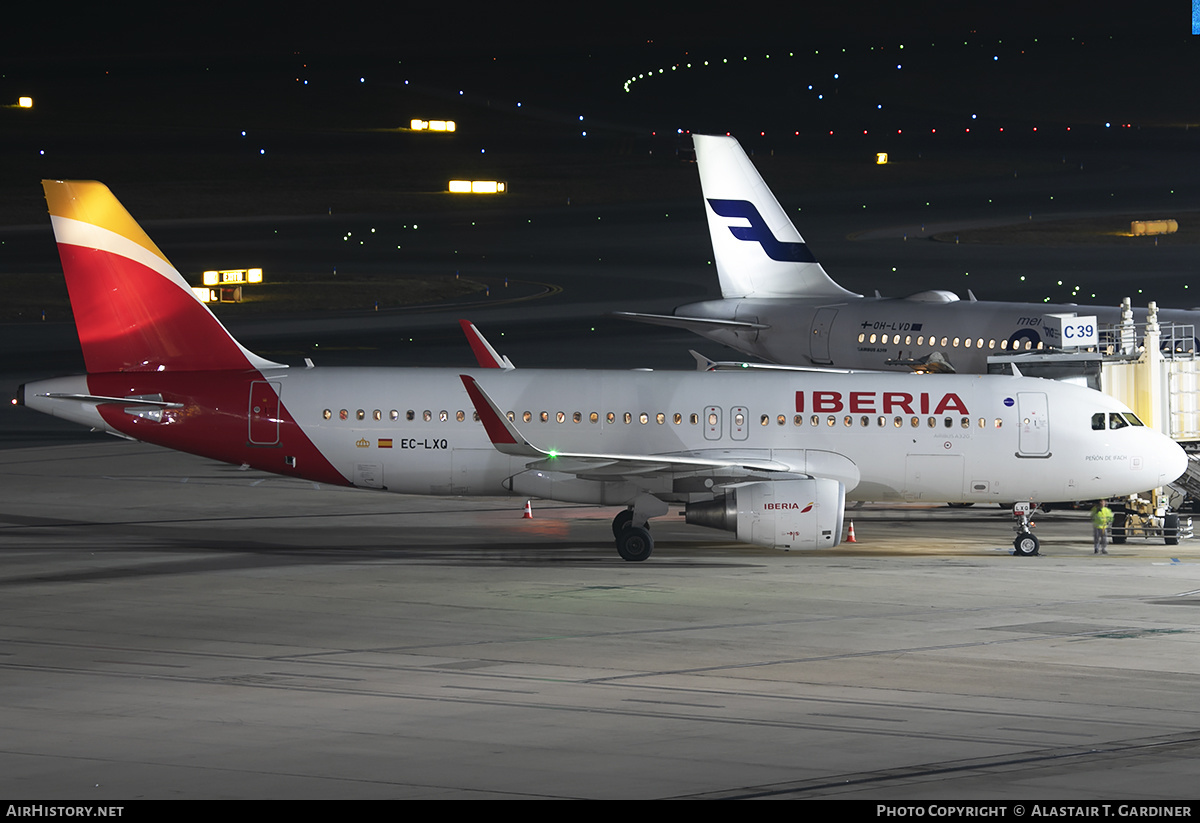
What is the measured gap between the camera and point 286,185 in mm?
122438

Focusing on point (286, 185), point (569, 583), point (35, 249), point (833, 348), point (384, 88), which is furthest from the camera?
point (384, 88)

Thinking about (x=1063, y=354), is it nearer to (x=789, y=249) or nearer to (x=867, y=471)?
(x=867, y=471)

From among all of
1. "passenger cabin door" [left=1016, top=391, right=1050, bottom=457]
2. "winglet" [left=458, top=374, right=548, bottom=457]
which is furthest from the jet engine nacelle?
"passenger cabin door" [left=1016, top=391, right=1050, bottom=457]

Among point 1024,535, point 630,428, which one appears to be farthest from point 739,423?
point 1024,535

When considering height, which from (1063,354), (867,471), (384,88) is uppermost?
(384,88)

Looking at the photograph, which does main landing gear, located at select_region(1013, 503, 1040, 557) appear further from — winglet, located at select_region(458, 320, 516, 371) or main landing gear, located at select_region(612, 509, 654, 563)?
winglet, located at select_region(458, 320, 516, 371)

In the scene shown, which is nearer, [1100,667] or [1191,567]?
[1100,667]

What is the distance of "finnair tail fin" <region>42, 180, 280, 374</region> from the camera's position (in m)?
34.1

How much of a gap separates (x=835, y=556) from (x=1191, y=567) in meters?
6.61

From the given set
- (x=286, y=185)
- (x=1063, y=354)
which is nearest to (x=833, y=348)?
(x=1063, y=354)

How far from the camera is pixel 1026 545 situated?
3347cm

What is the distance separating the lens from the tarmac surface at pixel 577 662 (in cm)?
1702

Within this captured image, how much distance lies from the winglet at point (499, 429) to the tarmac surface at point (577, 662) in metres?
2.18

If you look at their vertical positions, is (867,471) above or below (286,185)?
below
